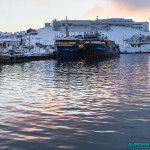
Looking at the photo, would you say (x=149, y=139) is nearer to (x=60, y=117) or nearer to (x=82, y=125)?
(x=82, y=125)

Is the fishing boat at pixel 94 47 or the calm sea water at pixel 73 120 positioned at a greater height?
the fishing boat at pixel 94 47

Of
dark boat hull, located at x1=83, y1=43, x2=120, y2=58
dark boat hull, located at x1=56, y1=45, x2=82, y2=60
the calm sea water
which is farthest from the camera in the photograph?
dark boat hull, located at x1=83, y1=43, x2=120, y2=58

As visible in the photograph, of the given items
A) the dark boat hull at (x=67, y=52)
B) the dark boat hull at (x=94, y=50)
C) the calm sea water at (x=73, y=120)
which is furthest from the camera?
the dark boat hull at (x=94, y=50)

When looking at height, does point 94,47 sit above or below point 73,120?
above

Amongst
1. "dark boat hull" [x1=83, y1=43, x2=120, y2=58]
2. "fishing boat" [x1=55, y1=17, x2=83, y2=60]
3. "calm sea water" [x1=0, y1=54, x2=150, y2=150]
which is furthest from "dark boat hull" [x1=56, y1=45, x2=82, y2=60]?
"calm sea water" [x1=0, y1=54, x2=150, y2=150]

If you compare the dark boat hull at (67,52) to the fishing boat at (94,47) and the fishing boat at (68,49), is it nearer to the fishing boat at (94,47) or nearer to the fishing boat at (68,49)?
the fishing boat at (68,49)

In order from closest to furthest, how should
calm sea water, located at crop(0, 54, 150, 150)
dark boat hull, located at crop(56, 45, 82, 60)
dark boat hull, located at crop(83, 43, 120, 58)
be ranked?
calm sea water, located at crop(0, 54, 150, 150), dark boat hull, located at crop(56, 45, 82, 60), dark boat hull, located at crop(83, 43, 120, 58)

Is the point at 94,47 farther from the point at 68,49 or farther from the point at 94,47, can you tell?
the point at 68,49

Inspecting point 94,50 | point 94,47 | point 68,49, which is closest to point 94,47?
point 94,47

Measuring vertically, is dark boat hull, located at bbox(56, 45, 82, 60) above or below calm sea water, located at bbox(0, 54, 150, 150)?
above

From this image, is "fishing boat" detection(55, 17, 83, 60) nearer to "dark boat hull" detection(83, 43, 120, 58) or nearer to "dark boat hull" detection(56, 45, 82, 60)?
"dark boat hull" detection(56, 45, 82, 60)

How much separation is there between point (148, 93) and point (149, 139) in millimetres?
13028

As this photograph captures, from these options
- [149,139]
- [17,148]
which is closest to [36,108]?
[17,148]

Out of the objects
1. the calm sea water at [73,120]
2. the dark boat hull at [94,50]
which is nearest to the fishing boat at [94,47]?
the dark boat hull at [94,50]
